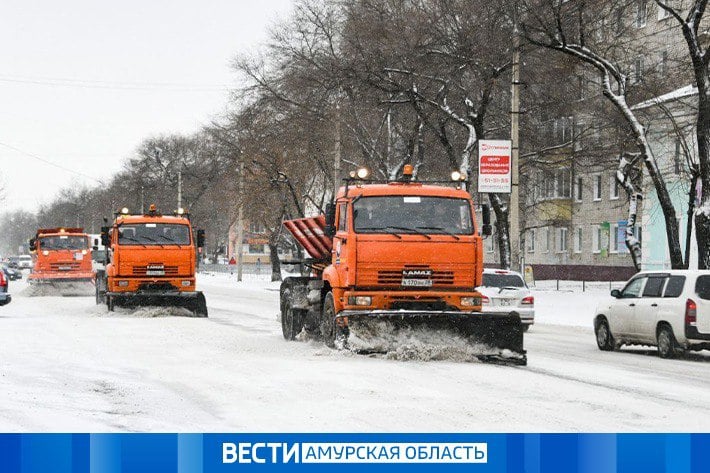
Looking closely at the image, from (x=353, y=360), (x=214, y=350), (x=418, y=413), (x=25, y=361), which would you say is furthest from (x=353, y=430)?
(x=214, y=350)

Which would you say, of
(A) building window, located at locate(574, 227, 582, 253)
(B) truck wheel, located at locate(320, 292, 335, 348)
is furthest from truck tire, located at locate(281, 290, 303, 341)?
(A) building window, located at locate(574, 227, 582, 253)

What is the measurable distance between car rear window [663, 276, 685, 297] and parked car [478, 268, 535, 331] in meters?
7.28

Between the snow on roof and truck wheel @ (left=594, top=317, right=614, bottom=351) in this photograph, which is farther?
the snow on roof

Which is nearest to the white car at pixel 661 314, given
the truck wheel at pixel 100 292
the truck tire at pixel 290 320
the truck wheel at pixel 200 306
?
the truck tire at pixel 290 320

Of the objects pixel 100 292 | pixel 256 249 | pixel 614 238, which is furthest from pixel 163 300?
pixel 256 249

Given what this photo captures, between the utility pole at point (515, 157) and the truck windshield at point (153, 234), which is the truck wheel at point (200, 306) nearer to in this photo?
the truck windshield at point (153, 234)

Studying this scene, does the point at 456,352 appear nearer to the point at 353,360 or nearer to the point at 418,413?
the point at 353,360

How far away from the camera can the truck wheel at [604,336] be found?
23016mm

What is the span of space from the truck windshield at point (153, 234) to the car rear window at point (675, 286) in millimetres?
14689

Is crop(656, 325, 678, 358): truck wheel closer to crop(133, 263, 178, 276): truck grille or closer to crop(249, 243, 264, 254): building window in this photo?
crop(133, 263, 178, 276): truck grille

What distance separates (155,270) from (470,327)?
15.1 m

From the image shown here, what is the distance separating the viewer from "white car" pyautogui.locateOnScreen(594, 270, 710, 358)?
20234mm

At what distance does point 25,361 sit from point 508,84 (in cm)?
2920

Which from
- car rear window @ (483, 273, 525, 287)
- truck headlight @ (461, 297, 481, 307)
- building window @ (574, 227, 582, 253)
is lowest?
truck headlight @ (461, 297, 481, 307)
